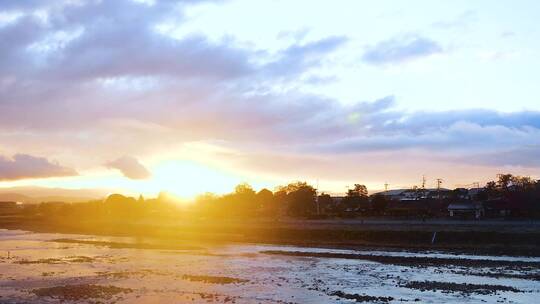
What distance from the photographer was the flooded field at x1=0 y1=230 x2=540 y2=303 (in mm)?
29750

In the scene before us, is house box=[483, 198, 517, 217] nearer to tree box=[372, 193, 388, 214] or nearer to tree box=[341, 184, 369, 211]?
tree box=[372, 193, 388, 214]

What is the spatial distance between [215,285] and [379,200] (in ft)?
327

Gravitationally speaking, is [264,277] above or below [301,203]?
below

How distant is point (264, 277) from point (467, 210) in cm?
8868

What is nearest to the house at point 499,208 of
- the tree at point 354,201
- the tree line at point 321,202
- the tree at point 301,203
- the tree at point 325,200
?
the tree line at point 321,202

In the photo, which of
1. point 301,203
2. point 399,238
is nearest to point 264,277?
point 399,238

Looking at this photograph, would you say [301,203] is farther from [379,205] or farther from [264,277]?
[264,277]

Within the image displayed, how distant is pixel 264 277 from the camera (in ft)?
123

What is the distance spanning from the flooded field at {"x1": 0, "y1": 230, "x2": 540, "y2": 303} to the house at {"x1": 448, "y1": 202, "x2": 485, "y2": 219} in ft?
213

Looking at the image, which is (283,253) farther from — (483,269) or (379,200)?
(379,200)

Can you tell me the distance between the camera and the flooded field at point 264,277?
2975 cm

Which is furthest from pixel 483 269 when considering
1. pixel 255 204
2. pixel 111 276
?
pixel 255 204

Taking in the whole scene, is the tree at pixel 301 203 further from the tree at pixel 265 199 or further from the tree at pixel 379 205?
the tree at pixel 265 199

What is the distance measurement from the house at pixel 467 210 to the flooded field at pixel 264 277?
6482cm
